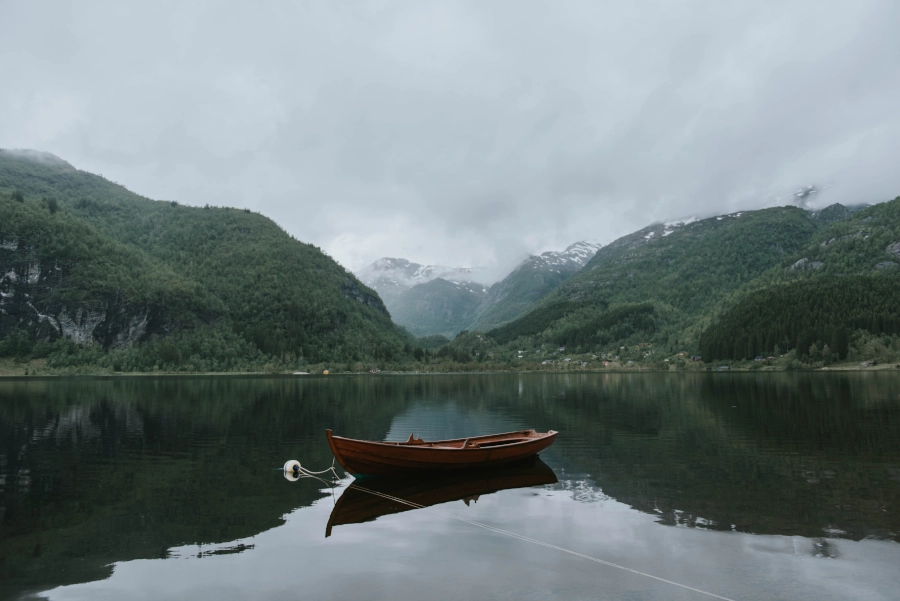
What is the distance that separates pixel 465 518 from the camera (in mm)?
24750

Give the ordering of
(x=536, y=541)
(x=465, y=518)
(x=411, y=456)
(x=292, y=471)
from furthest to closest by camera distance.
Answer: (x=292, y=471)
(x=411, y=456)
(x=465, y=518)
(x=536, y=541)

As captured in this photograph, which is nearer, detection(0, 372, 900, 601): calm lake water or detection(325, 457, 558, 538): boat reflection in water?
detection(0, 372, 900, 601): calm lake water

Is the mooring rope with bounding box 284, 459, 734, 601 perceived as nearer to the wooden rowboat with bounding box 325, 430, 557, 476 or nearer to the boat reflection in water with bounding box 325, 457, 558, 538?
the boat reflection in water with bounding box 325, 457, 558, 538

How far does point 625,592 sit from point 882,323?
239327mm

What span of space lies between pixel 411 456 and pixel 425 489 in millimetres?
1943

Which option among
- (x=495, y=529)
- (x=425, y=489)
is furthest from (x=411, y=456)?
(x=495, y=529)

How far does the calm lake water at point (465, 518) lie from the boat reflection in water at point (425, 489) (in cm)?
21

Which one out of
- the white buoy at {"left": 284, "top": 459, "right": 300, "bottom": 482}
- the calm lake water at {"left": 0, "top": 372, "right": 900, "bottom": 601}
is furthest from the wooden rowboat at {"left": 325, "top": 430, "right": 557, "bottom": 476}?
the white buoy at {"left": 284, "top": 459, "right": 300, "bottom": 482}

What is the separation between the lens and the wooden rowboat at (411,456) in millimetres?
29975

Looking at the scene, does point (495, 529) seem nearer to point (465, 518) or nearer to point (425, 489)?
point (465, 518)

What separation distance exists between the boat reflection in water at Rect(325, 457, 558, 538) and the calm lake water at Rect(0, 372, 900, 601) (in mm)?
205

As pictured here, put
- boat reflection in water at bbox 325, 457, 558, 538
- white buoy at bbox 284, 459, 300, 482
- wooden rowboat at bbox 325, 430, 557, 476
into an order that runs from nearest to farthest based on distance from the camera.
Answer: boat reflection in water at bbox 325, 457, 558, 538, wooden rowboat at bbox 325, 430, 557, 476, white buoy at bbox 284, 459, 300, 482

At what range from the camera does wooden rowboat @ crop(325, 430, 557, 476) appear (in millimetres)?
29975

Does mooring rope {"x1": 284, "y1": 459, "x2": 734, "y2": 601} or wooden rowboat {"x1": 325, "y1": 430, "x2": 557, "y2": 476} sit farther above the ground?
wooden rowboat {"x1": 325, "y1": 430, "x2": 557, "y2": 476}
